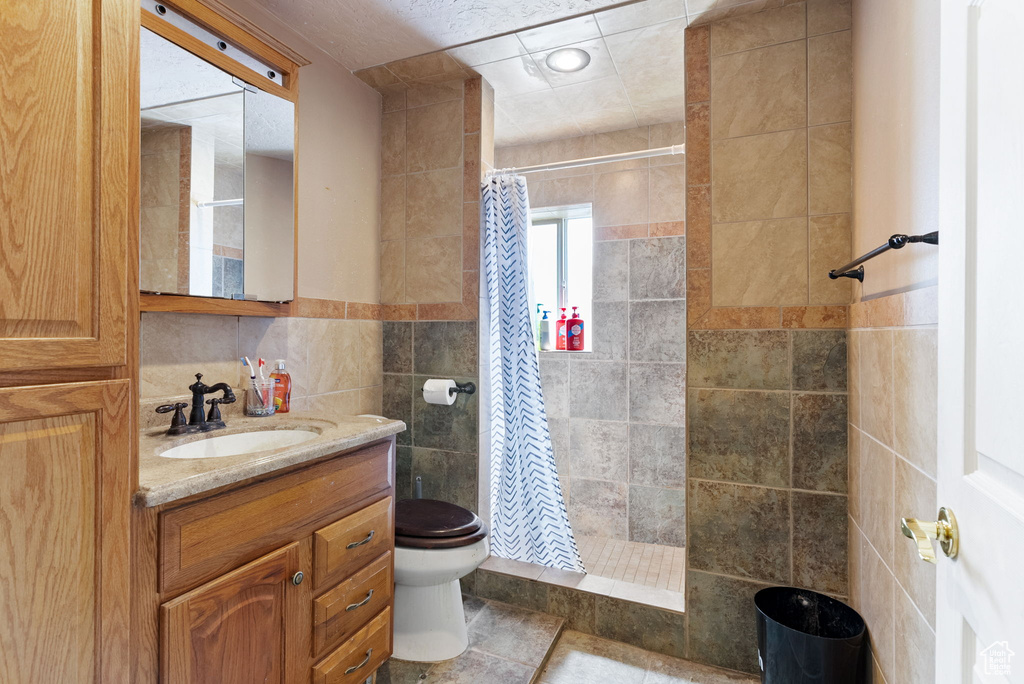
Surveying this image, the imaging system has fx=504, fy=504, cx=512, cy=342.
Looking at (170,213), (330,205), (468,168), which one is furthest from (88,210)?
(468,168)

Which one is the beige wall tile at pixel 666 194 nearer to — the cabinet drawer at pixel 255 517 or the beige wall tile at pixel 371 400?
the beige wall tile at pixel 371 400

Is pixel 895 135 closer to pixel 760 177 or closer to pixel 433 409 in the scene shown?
pixel 760 177

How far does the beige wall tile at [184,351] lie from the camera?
4.75ft

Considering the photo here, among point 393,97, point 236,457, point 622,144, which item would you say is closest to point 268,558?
point 236,457

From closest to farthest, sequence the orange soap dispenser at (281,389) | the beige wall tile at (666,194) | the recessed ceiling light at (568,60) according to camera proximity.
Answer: the orange soap dispenser at (281,389), the recessed ceiling light at (568,60), the beige wall tile at (666,194)

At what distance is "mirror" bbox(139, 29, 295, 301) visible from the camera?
1.38 m

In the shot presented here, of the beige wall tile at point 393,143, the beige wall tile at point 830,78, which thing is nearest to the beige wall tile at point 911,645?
the beige wall tile at point 830,78

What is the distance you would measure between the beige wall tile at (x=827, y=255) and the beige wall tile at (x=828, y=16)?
2.03 feet

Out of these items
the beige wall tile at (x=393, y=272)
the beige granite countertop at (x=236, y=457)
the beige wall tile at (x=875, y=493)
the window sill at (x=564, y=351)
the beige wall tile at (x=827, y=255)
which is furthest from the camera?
the window sill at (x=564, y=351)

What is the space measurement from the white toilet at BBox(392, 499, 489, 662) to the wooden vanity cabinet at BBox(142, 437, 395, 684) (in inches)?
5.9

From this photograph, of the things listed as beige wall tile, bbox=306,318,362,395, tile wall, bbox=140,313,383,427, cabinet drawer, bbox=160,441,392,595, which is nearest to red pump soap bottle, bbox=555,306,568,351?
tile wall, bbox=140,313,383,427

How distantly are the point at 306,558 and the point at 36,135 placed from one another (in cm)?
100

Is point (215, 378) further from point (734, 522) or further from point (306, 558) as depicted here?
point (734, 522)

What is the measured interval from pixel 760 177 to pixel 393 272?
5.05 feet
